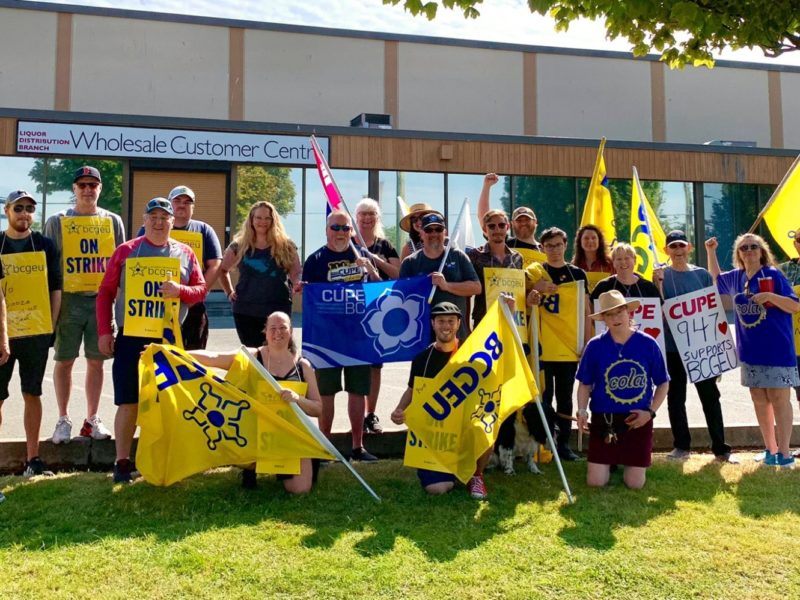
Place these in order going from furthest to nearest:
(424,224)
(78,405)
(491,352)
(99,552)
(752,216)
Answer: (752,216)
(78,405)
(424,224)
(491,352)
(99,552)

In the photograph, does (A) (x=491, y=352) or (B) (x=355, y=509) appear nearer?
(B) (x=355, y=509)

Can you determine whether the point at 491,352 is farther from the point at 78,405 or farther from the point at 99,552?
the point at 78,405

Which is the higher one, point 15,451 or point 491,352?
point 491,352

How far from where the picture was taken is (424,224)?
241 inches

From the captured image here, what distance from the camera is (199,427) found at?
504 centimetres

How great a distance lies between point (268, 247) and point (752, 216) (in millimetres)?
22371

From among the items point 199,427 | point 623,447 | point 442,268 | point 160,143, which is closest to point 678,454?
point 623,447

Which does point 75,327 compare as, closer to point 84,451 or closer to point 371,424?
point 84,451

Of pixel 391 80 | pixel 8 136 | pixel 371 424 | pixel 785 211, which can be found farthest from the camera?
pixel 391 80

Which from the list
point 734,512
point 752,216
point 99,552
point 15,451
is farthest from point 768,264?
point 752,216

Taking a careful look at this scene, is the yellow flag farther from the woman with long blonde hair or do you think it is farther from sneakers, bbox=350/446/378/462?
the woman with long blonde hair

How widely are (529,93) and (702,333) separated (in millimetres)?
23400

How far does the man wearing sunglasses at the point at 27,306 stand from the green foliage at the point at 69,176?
15.1 m

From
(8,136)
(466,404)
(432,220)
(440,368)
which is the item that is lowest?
(466,404)
